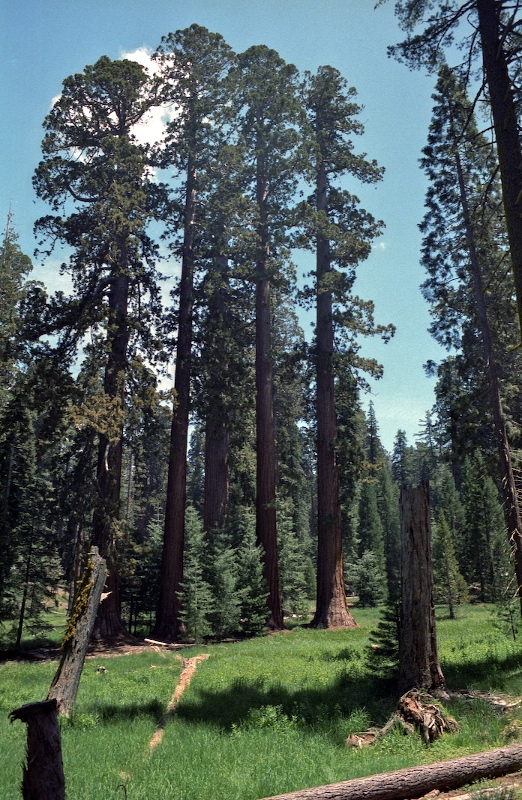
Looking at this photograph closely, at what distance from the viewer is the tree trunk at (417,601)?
8625mm

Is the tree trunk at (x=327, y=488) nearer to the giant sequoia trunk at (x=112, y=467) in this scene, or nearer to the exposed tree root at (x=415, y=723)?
the giant sequoia trunk at (x=112, y=467)

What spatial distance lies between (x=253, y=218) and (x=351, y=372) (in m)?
7.88

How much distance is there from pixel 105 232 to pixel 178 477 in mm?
9328

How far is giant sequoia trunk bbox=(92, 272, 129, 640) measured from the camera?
17984 millimetres

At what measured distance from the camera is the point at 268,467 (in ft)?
74.1

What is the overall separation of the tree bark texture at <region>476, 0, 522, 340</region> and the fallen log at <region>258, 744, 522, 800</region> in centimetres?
469

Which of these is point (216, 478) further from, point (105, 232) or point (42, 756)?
point (42, 756)

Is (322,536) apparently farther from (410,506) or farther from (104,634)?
(410,506)

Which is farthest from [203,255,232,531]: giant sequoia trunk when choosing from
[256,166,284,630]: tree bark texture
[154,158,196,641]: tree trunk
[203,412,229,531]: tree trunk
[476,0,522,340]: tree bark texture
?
[476,0,522,340]: tree bark texture

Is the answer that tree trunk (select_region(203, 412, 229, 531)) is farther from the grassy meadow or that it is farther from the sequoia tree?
the sequoia tree

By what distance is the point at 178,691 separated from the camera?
1126 centimetres

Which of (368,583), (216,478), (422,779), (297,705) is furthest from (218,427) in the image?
(368,583)

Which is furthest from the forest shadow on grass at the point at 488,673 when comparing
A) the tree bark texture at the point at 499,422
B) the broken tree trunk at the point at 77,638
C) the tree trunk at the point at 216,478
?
the tree trunk at the point at 216,478

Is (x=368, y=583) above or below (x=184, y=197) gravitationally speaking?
below
